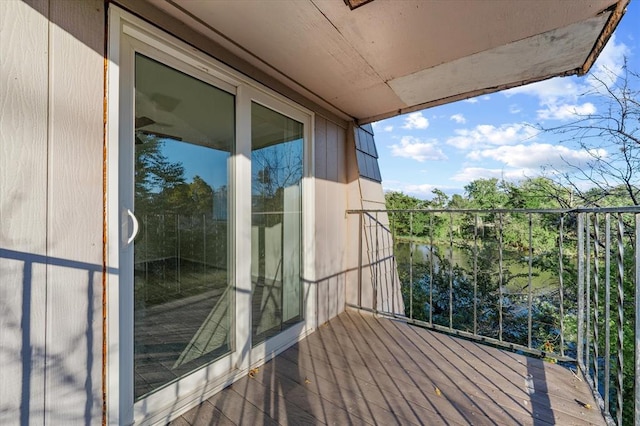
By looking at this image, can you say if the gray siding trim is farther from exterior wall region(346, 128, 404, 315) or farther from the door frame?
exterior wall region(346, 128, 404, 315)

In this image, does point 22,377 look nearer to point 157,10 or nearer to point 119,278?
point 119,278

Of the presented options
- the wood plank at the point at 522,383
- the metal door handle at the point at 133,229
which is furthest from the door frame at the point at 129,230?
the wood plank at the point at 522,383

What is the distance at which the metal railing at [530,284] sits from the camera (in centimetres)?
173

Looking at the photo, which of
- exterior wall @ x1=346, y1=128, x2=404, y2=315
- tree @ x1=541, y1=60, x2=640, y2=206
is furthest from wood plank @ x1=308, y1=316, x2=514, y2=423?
tree @ x1=541, y1=60, x2=640, y2=206

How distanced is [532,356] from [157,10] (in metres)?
3.25

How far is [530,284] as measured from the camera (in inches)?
82.1

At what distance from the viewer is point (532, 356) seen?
2137 mm

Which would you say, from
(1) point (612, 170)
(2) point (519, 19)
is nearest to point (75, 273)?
(2) point (519, 19)

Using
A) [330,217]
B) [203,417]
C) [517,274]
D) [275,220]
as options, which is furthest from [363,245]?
[517,274]

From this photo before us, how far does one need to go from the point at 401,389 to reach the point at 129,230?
1.74m

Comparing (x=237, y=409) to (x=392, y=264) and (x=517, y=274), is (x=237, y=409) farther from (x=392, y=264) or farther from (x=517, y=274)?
(x=517, y=274)

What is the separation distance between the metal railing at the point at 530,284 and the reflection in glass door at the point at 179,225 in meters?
1.69

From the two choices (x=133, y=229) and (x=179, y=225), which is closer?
(x=133, y=229)

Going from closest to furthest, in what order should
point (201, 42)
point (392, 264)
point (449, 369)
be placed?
point (201, 42) → point (449, 369) → point (392, 264)
